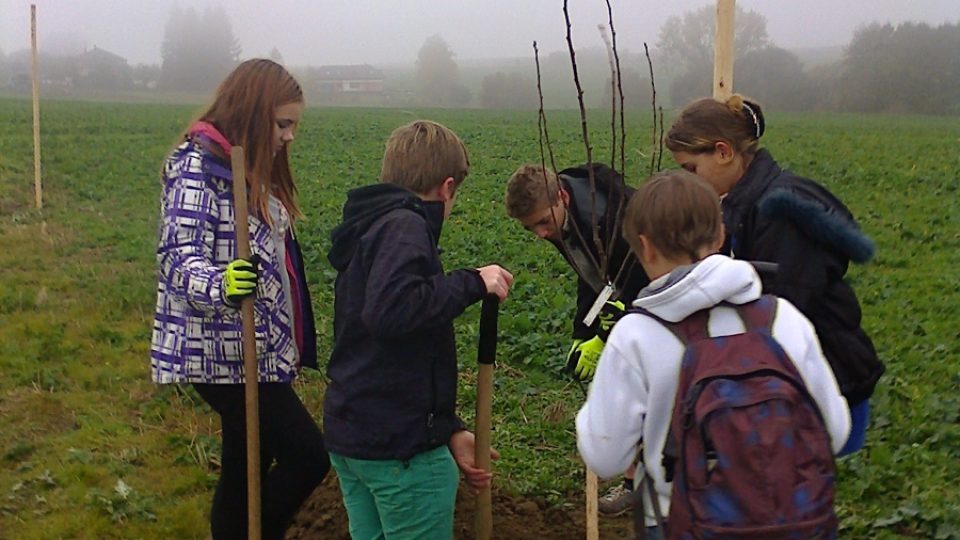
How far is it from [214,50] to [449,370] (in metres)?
78.5

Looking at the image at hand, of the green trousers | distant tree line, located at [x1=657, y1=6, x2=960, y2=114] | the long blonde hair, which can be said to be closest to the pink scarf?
the long blonde hair

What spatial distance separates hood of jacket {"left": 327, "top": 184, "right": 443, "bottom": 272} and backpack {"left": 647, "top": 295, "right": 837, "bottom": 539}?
97 cm

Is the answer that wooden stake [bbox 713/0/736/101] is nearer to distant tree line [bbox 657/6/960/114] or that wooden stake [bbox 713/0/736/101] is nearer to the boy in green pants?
the boy in green pants

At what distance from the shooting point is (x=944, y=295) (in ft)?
26.9

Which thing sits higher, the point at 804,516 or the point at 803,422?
the point at 803,422

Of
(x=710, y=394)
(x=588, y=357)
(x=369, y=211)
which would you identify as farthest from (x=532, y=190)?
(x=710, y=394)

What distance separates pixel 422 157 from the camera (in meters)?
2.78

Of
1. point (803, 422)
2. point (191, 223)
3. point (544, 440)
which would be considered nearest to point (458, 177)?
point (191, 223)

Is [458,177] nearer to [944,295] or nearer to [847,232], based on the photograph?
[847,232]

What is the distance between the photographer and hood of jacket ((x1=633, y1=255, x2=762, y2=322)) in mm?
1986

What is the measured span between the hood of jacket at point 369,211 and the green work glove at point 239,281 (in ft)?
1.04

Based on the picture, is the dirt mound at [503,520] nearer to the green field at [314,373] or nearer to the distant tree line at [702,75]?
the green field at [314,373]

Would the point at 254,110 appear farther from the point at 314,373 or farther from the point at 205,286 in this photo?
the point at 314,373

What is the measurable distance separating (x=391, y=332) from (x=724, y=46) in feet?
4.85
